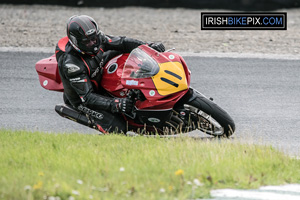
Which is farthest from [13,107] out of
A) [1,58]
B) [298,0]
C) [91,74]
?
[298,0]

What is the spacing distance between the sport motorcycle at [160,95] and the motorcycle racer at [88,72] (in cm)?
11

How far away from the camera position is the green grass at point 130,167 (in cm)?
460

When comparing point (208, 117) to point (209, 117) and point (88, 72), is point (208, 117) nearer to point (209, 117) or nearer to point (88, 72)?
point (209, 117)

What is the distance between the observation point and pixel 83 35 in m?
6.67

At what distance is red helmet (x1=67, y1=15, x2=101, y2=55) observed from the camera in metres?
6.68

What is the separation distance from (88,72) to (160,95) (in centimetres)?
95

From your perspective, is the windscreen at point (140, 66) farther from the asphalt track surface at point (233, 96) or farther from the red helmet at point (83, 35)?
the asphalt track surface at point (233, 96)

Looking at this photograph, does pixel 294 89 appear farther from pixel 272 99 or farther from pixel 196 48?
pixel 196 48

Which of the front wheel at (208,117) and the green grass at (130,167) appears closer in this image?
the green grass at (130,167)

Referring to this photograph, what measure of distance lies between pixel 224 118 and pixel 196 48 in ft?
18.7

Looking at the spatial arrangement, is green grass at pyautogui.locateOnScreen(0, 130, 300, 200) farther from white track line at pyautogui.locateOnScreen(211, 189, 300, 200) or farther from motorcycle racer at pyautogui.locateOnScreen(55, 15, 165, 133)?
motorcycle racer at pyautogui.locateOnScreen(55, 15, 165, 133)

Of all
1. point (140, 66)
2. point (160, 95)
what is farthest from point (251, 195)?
point (140, 66)

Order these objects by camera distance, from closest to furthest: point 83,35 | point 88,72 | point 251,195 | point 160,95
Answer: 1. point 251,195
2. point 160,95
3. point 83,35
4. point 88,72

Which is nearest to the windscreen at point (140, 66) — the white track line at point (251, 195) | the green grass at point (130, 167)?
the green grass at point (130, 167)
